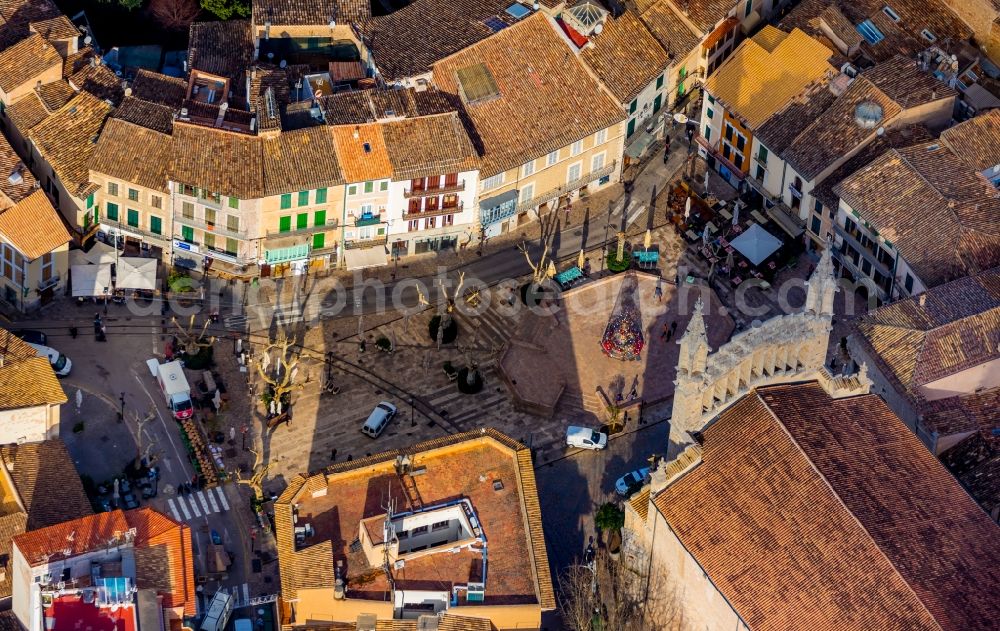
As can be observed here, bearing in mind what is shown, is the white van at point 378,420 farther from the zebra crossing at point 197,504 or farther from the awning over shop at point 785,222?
the awning over shop at point 785,222

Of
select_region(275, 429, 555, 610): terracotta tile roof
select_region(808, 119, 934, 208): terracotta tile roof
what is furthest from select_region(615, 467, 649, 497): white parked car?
select_region(808, 119, 934, 208): terracotta tile roof

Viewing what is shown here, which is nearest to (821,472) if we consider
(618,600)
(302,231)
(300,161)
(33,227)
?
(618,600)

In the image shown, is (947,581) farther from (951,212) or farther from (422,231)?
(422,231)

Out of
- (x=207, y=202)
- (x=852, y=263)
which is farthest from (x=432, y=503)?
(x=852, y=263)

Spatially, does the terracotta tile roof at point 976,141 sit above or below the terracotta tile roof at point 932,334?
above

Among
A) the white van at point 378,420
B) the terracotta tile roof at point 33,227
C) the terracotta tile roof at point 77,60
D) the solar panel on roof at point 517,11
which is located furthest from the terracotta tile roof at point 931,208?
the terracotta tile roof at point 77,60
